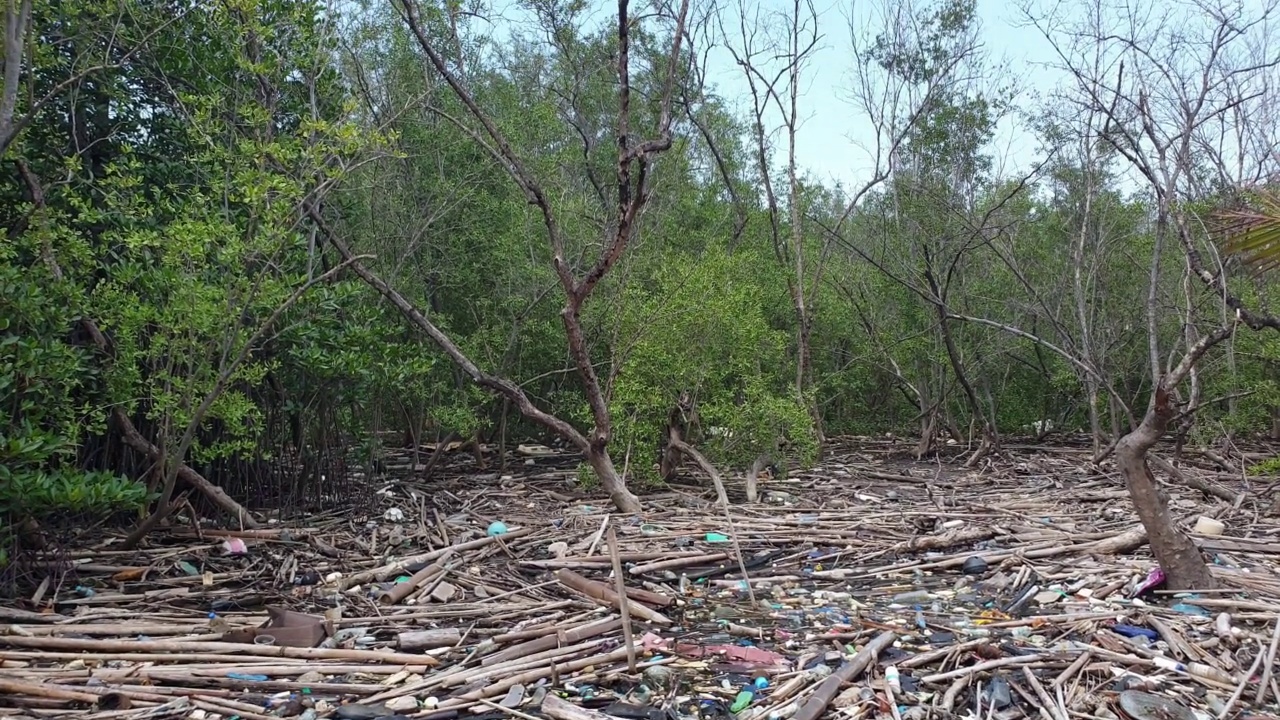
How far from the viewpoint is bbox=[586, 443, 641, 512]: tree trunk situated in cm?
901

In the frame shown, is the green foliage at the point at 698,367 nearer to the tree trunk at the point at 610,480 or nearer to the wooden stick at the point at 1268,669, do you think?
the tree trunk at the point at 610,480

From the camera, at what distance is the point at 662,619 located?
5.64m

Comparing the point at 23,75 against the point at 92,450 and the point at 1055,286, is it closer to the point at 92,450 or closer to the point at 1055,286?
the point at 92,450

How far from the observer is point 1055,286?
14.0 meters

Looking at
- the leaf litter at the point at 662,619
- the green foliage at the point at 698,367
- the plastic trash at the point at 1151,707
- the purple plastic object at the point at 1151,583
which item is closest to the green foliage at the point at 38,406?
the leaf litter at the point at 662,619

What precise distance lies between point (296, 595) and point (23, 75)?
4404 mm

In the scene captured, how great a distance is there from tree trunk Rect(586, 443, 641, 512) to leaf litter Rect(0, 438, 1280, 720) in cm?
34

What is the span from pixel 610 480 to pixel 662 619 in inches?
135

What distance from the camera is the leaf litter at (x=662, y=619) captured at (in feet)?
14.1

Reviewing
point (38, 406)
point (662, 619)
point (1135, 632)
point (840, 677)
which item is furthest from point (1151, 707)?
point (38, 406)

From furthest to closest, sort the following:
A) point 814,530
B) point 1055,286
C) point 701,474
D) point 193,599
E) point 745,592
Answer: point 1055,286
point 701,474
point 814,530
point 745,592
point 193,599

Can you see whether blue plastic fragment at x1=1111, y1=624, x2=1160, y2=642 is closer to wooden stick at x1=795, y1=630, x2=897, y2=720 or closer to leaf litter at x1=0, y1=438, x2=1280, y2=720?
leaf litter at x1=0, y1=438, x2=1280, y2=720

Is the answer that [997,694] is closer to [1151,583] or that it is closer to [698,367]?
[1151,583]

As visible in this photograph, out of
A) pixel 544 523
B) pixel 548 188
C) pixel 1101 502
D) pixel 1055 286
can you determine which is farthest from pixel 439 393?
pixel 1055 286
